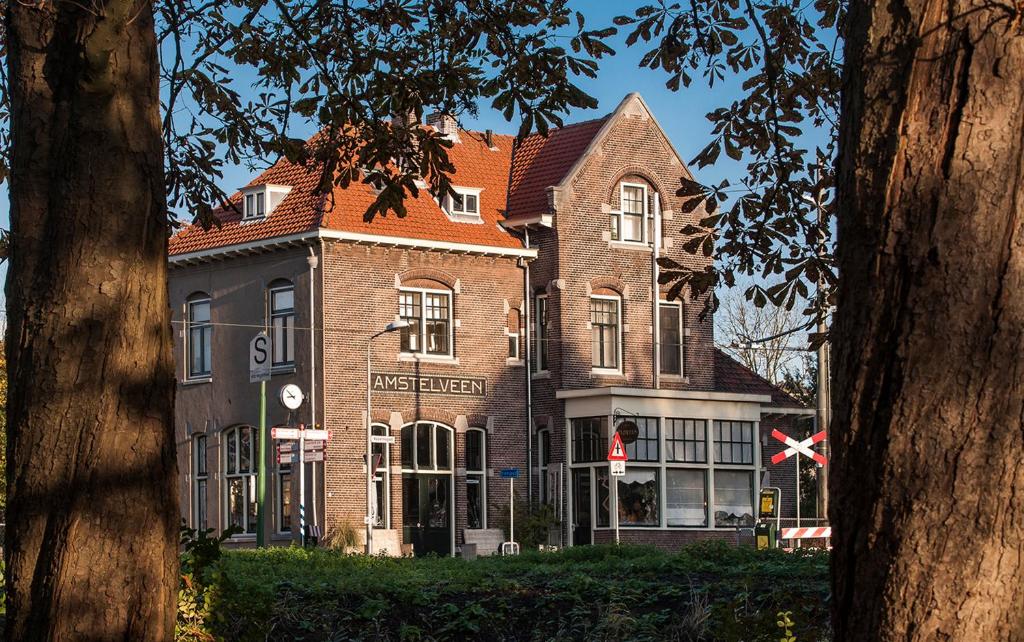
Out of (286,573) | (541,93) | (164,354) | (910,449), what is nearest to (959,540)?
(910,449)

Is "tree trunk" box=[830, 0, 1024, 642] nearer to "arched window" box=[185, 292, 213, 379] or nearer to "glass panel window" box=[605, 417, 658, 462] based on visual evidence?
"glass panel window" box=[605, 417, 658, 462]

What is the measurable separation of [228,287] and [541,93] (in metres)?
31.0

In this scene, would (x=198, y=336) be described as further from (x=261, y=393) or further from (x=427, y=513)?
(x=261, y=393)

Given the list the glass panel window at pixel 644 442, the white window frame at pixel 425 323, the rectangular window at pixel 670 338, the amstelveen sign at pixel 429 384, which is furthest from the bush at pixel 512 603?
the rectangular window at pixel 670 338

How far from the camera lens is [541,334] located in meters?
41.5

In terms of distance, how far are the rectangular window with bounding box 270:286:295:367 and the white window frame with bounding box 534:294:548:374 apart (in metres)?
6.66

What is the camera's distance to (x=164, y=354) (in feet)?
20.5

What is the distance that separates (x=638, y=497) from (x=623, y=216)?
763 centimetres

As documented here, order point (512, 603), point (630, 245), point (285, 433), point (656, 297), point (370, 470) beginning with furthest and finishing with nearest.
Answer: point (656, 297), point (630, 245), point (370, 470), point (285, 433), point (512, 603)

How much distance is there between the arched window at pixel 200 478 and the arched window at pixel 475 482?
6.72 meters

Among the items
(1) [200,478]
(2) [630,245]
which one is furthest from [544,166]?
(1) [200,478]

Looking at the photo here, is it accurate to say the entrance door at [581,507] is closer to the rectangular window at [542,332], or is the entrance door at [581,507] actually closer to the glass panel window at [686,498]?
the glass panel window at [686,498]

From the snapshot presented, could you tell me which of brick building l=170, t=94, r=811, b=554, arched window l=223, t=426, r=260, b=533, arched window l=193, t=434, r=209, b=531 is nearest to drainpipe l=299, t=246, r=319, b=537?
brick building l=170, t=94, r=811, b=554

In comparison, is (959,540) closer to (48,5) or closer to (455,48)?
(48,5)
